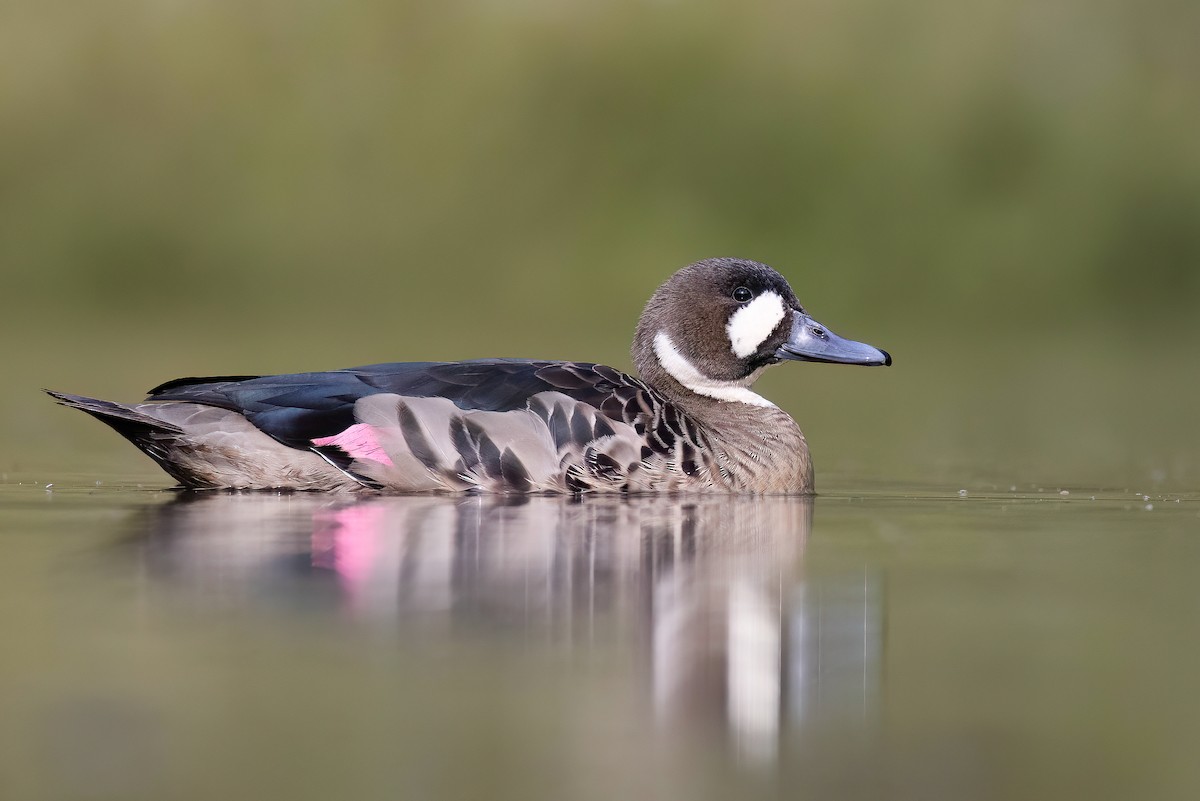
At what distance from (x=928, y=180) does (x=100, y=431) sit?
37.8 m

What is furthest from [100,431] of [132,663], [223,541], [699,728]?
[699,728]

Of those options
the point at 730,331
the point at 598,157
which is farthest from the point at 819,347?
the point at 598,157

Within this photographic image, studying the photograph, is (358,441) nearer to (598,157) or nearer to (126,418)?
(126,418)

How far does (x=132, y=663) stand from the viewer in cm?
543

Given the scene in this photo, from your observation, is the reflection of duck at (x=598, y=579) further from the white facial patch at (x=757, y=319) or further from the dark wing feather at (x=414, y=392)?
the white facial patch at (x=757, y=319)

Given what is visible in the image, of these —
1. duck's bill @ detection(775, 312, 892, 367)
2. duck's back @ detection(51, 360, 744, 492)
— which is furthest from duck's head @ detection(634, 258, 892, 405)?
duck's back @ detection(51, 360, 744, 492)

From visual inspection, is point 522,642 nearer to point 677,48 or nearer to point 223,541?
point 223,541

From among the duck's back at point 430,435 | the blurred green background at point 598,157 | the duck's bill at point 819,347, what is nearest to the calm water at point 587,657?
the duck's back at point 430,435

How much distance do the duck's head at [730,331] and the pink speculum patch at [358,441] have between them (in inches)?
75.5

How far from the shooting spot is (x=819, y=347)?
33.3ft

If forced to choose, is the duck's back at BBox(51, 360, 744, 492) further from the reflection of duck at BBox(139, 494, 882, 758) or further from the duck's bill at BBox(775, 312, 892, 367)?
the duck's bill at BBox(775, 312, 892, 367)

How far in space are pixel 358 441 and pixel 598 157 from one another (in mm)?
41309

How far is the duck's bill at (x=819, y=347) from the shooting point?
1009 centimetres

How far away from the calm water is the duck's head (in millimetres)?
1808
